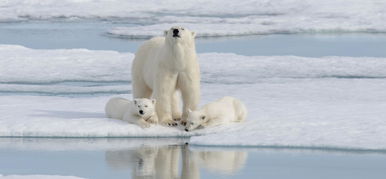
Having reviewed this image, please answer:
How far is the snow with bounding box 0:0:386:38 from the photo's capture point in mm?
18047

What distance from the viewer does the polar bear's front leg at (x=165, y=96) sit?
7.47 meters

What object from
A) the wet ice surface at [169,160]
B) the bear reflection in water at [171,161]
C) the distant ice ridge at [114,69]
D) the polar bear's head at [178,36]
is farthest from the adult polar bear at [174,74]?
the distant ice ridge at [114,69]

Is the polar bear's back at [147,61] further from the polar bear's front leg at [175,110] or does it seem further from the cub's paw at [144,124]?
the cub's paw at [144,124]

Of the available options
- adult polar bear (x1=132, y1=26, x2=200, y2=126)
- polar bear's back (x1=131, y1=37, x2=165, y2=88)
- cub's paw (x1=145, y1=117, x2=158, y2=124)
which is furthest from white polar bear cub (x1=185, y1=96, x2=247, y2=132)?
polar bear's back (x1=131, y1=37, x2=165, y2=88)

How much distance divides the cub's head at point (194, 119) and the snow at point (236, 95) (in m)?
0.05

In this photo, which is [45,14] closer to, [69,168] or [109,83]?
[109,83]

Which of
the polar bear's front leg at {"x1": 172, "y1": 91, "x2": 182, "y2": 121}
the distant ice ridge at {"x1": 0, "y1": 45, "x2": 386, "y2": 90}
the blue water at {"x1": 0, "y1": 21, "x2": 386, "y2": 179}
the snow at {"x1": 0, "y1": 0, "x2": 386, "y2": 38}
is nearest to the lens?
the blue water at {"x1": 0, "y1": 21, "x2": 386, "y2": 179}

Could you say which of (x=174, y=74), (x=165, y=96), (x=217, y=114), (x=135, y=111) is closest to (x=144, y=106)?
(x=135, y=111)

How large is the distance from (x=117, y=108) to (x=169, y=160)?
137cm

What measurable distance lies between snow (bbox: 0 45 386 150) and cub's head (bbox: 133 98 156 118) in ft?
0.42

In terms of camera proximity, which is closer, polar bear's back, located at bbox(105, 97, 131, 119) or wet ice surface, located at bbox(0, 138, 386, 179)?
wet ice surface, located at bbox(0, 138, 386, 179)

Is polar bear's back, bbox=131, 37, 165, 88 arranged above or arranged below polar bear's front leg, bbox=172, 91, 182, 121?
above

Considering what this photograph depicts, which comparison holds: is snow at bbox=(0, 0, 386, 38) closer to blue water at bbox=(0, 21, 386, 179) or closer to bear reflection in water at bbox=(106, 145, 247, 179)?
blue water at bbox=(0, 21, 386, 179)

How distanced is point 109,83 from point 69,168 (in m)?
5.24
